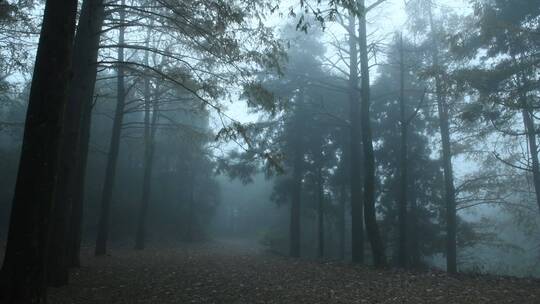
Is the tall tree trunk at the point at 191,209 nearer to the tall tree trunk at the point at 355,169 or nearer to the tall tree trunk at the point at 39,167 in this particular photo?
the tall tree trunk at the point at 355,169

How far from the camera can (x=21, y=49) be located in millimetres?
10398

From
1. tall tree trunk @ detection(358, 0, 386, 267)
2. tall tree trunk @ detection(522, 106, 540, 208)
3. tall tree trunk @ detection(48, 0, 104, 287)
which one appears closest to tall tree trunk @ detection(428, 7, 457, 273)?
tall tree trunk @ detection(522, 106, 540, 208)

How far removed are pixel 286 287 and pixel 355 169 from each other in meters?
8.60

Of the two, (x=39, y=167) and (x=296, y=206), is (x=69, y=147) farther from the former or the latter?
(x=296, y=206)

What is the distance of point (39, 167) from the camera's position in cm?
485

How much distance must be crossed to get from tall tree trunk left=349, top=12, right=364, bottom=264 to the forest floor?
374 centimetres

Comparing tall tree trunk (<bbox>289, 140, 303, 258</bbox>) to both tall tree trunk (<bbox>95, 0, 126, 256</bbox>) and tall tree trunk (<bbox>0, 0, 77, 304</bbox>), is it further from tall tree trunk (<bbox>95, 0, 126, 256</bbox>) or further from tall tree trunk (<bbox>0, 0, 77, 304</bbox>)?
tall tree trunk (<bbox>0, 0, 77, 304</bbox>)

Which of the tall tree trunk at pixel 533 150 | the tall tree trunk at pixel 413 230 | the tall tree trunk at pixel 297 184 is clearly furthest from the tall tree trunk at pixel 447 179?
the tall tree trunk at pixel 297 184

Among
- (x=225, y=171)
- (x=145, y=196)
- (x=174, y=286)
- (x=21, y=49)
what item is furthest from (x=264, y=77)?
(x=174, y=286)

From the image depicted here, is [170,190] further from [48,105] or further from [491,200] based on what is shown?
[48,105]

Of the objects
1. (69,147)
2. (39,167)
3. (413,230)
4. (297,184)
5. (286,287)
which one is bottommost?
(286,287)

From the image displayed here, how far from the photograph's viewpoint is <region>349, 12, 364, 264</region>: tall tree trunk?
15.0 metres

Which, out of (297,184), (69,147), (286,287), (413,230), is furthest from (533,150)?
(69,147)

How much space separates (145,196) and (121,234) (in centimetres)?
848
